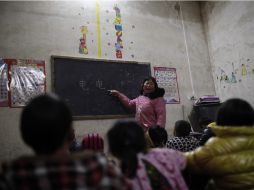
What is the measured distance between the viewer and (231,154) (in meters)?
1.18

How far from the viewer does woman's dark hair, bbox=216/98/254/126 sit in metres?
1.25

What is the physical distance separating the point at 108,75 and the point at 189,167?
2274 millimetres

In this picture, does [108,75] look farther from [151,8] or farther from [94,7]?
[151,8]

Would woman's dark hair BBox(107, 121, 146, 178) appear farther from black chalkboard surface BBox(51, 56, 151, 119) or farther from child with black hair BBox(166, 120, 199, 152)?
black chalkboard surface BBox(51, 56, 151, 119)

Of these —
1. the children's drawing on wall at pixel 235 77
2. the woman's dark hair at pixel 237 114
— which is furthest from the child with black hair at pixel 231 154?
the children's drawing on wall at pixel 235 77

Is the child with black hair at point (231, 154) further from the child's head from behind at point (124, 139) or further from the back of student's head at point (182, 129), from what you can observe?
the back of student's head at point (182, 129)

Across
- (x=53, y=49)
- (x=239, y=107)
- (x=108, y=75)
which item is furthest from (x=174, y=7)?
(x=239, y=107)

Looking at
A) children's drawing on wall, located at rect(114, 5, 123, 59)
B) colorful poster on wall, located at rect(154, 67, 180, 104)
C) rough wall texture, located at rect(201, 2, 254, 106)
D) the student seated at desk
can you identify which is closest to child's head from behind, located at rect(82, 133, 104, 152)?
the student seated at desk

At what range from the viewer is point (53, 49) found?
10.4ft

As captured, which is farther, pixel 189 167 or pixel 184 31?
pixel 184 31

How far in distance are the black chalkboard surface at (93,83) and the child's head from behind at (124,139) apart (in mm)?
2071

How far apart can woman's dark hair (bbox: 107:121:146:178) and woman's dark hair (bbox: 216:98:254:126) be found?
46cm

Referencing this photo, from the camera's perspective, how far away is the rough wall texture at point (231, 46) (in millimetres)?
3570

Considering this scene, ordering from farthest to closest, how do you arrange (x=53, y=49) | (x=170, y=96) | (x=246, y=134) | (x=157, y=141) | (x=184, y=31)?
(x=184, y=31) < (x=170, y=96) < (x=53, y=49) < (x=157, y=141) < (x=246, y=134)
